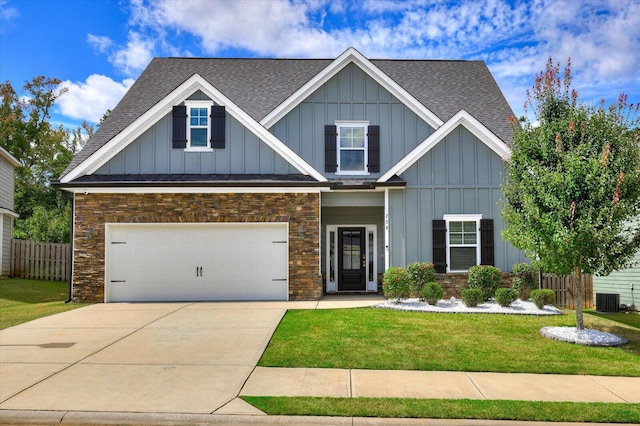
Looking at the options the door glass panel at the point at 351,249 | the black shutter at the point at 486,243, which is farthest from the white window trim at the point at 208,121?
the black shutter at the point at 486,243

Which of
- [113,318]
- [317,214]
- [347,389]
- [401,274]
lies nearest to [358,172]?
[317,214]

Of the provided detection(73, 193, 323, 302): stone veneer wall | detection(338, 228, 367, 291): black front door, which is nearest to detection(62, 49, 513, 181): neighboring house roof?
detection(73, 193, 323, 302): stone veneer wall

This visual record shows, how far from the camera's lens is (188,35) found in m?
18.7

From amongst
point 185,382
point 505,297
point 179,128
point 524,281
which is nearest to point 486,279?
point 505,297

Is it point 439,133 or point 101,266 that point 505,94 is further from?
point 101,266

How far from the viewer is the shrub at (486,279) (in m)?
13.7

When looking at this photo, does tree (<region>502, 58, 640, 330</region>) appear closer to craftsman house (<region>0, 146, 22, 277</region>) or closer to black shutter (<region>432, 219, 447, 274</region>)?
black shutter (<region>432, 219, 447, 274</region>)

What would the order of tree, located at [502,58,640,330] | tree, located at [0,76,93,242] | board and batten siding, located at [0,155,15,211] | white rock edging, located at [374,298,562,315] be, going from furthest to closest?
tree, located at [0,76,93,242], board and batten siding, located at [0,155,15,211], white rock edging, located at [374,298,562,315], tree, located at [502,58,640,330]

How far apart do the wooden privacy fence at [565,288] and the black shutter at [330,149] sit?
733 cm

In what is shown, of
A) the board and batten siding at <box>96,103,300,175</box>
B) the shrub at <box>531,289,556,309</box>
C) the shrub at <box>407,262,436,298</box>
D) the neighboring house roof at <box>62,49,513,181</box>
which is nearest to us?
the shrub at <box>531,289,556,309</box>

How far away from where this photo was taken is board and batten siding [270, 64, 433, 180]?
17.1m

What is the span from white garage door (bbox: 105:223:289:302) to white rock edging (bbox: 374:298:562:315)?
3482 millimetres

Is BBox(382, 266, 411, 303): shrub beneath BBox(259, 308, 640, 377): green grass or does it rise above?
above

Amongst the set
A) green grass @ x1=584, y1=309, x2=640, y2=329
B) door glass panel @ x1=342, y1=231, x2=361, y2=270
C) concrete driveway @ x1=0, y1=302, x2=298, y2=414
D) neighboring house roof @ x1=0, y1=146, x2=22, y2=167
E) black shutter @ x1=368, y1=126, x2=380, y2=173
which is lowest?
green grass @ x1=584, y1=309, x2=640, y2=329
